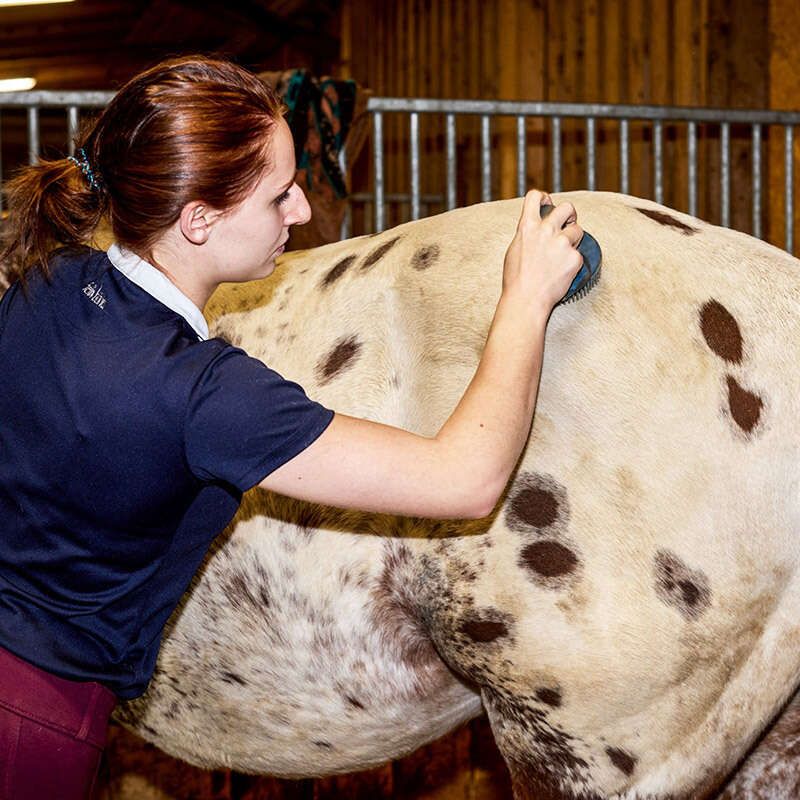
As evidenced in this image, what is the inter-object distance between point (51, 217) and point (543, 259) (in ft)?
2.20

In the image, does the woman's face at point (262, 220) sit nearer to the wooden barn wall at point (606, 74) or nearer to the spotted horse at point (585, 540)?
the spotted horse at point (585, 540)

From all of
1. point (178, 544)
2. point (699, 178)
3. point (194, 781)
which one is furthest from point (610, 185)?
point (178, 544)

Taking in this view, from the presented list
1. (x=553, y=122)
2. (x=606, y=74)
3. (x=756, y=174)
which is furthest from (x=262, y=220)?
(x=606, y=74)

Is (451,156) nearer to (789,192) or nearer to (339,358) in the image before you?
(789,192)

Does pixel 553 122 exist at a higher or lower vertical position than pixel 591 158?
higher

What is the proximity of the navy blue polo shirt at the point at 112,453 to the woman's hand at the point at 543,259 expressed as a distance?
1.05 ft

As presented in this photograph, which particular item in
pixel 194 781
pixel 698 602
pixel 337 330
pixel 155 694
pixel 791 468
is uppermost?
pixel 337 330

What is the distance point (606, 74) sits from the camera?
285 inches

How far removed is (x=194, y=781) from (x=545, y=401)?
2.10 m

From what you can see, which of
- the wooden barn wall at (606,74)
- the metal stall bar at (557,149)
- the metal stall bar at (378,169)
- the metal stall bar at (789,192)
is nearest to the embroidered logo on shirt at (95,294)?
the metal stall bar at (378,169)

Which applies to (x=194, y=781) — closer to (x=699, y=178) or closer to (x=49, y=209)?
(x=49, y=209)

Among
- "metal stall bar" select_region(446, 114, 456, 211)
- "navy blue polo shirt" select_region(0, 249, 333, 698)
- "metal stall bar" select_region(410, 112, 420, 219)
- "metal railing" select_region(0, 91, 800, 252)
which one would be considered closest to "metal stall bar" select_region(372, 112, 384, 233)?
"metal railing" select_region(0, 91, 800, 252)

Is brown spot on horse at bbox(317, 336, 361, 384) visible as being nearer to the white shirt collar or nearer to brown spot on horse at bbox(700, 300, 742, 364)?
the white shirt collar

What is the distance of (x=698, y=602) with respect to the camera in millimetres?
1542
